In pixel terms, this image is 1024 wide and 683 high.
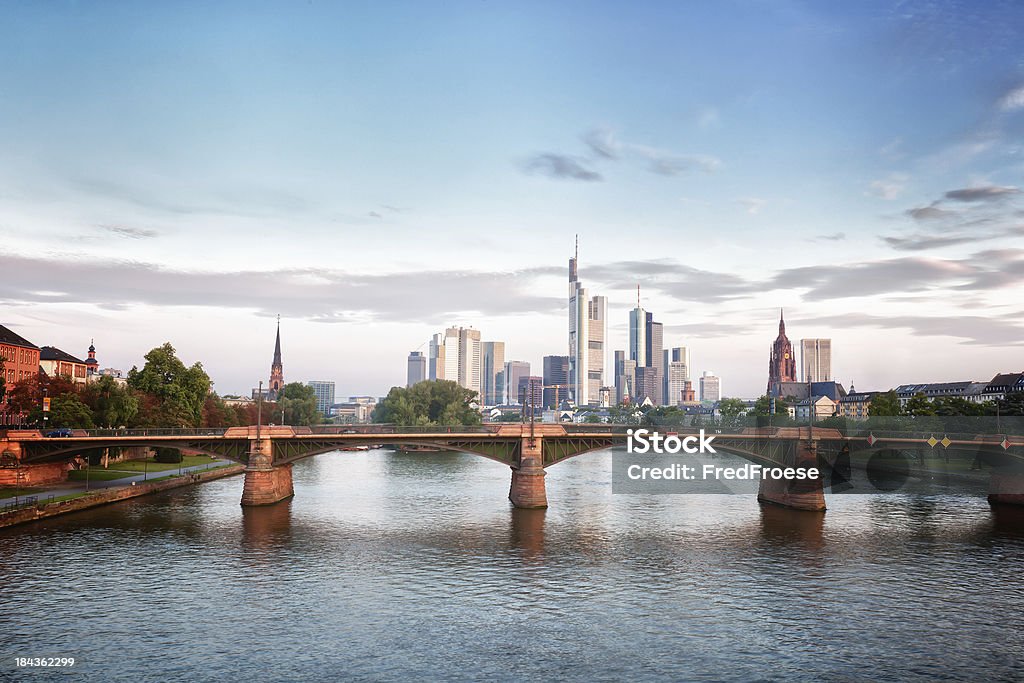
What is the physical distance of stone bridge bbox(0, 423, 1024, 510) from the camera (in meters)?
88.5

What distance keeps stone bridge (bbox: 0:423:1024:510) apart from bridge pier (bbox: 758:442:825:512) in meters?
0.11

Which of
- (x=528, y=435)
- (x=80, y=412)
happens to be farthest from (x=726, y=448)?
(x=80, y=412)

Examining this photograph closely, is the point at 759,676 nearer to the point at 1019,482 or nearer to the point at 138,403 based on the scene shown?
the point at 1019,482

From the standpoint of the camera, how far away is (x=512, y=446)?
90.9 m

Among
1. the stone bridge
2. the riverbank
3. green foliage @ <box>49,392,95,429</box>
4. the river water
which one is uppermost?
green foliage @ <box>49,392,95,429</box>

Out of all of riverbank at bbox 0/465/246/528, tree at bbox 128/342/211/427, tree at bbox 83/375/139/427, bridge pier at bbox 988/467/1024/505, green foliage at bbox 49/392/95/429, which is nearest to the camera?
riverbank at bbox 0/465/246/528

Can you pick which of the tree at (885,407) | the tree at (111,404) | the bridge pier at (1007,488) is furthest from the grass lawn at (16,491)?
the tree at (885,407)

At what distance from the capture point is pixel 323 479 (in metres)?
123

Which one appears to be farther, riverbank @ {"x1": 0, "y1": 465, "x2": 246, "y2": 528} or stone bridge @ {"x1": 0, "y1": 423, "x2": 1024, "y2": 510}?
stone bridge @ {"x1": 0, "y1": 423, "x2": 1024, "y2": 510}

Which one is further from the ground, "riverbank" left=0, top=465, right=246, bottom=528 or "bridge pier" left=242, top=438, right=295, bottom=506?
"bridge pier" left=242, top=438, right=295, bottom=506

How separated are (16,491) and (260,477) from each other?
2584 cm

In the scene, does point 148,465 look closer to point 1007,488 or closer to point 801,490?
point 801,490

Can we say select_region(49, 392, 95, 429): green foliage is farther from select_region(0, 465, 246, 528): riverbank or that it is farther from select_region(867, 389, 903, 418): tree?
select_region(867, 389, 903, 418): tree

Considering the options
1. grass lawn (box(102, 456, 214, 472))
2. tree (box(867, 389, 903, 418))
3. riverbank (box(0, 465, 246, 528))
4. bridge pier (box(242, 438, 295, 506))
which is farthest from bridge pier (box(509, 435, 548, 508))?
tree (box(867, 389, 903, 418))
